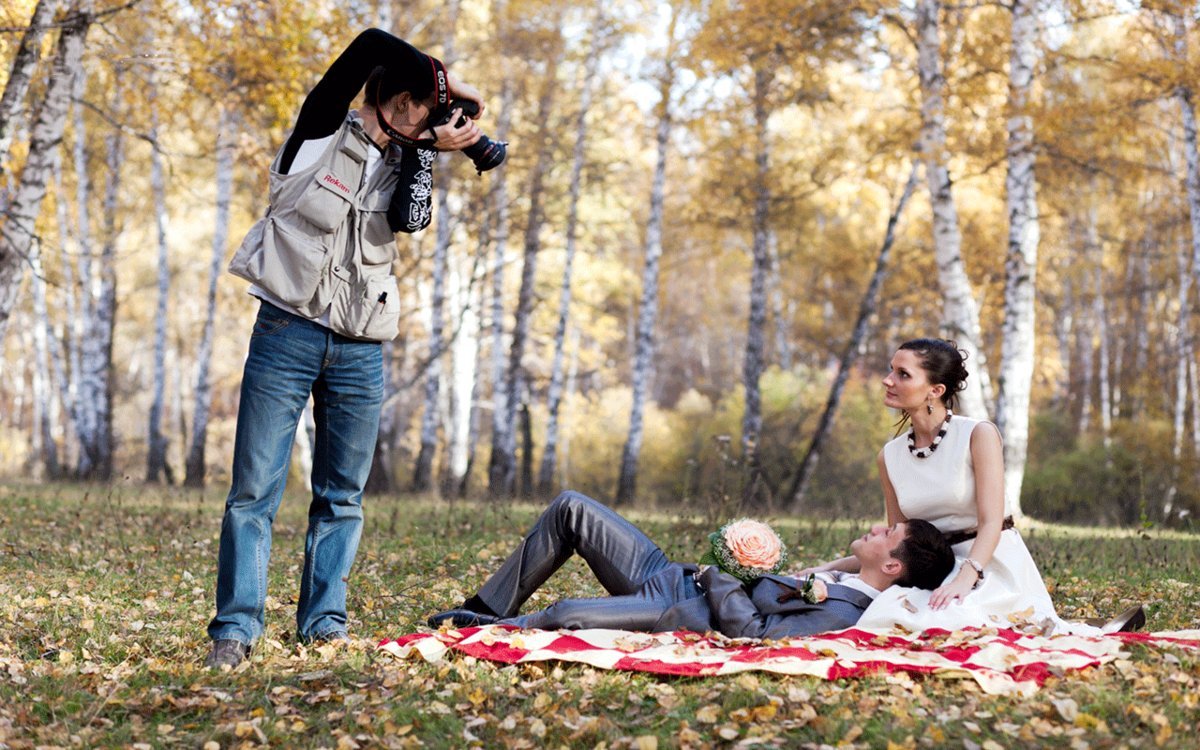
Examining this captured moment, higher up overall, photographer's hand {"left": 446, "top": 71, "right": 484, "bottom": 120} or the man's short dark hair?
photographer's hand {"left": 446, "top": 71, "right": 484, "bottom": 120}

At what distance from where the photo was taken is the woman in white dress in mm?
5207

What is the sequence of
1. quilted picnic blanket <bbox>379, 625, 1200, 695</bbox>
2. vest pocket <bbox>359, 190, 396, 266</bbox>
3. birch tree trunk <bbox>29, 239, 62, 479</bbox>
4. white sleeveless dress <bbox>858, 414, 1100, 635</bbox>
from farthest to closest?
birch tree trunk <bbox>29, 239, 62, 479</bbox>, white sleeveless dress <bbox>858, 414, 1100, 635</bbox>, vest pocket <bbox>359, 190, 396, 266</bbox>, quilted picnic blanket <bbox>379, 625, 1200, 695</bbox>

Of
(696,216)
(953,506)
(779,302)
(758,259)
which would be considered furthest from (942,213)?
(779,302)

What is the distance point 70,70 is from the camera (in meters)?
9.67

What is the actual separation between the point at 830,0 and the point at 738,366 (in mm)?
32550

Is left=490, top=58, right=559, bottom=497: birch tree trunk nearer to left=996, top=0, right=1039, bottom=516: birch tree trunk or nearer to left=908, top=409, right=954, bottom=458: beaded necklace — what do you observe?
left=996, top=0, right=1039, bottom=516: birch tree trunk

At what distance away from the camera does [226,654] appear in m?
4.86

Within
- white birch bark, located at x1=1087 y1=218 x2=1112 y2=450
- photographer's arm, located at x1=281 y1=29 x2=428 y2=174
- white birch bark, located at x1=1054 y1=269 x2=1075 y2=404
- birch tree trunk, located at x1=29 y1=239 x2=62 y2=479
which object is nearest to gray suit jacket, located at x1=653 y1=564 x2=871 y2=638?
photographer's arm, located at x1=281 y1=29 x2=428 y2=174

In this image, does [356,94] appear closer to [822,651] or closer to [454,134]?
[454,134]

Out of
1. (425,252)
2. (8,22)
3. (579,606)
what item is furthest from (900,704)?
(425,252)

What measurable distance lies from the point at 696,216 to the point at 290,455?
614 inches

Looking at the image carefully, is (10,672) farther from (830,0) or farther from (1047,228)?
(1047,228)

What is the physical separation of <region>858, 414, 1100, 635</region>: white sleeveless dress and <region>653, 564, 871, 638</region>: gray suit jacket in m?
0.15

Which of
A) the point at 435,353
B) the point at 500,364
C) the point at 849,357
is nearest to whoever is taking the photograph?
the point at 849,357
